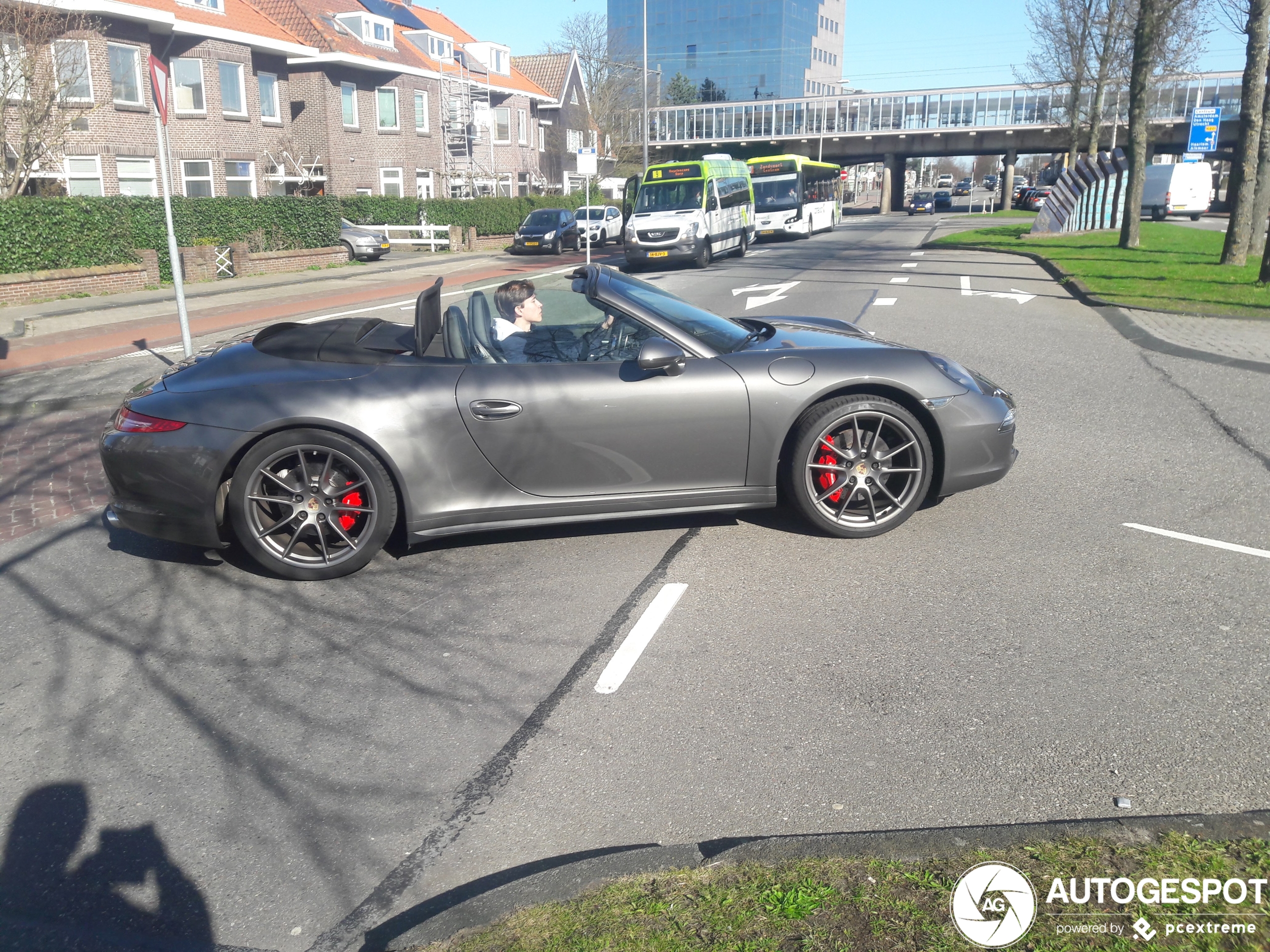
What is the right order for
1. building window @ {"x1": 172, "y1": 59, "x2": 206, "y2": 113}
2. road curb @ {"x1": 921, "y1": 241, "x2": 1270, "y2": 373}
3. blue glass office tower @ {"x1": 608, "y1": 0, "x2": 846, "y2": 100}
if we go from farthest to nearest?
blue glass office tower @ {"x1": 608, "y1": 0, "x2": 846, "y2": 100}, building window @ {"x1": 172, "y1": 59, "x2": 206, "y2": 113}, road curb @ {"x1": 921, "y1": 241, "x2": 1270, "y2": 373}

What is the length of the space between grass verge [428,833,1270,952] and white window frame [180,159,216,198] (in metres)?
34.3

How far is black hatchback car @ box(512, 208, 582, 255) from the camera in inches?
1324

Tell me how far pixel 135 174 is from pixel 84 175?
1735 millimetres

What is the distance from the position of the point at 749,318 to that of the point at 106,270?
17702mm

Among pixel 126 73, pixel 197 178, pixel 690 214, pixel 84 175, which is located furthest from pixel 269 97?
pixel 690 214

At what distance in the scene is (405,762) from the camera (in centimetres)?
337

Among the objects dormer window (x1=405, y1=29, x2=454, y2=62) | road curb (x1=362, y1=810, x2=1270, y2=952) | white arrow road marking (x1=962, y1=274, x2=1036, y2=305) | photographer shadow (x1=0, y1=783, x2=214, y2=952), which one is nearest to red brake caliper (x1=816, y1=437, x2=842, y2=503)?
A: road curb (x1=362, y1=810, x2=1270, y2=952)

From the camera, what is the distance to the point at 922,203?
7600 centimetres

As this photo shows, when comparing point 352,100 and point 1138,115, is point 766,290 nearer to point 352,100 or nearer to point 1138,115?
point 1138,115

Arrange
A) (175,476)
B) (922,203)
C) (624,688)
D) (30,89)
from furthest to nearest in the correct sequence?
(922,203) < (30,89) < (175,476) < (624,688)

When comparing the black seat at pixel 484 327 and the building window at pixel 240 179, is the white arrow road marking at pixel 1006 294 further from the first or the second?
the building window at pixel 240 179

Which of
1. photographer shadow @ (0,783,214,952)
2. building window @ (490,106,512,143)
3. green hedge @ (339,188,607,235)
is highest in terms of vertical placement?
building window @ (490,106,512,143)

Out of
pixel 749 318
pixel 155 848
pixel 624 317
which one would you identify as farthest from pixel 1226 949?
pixel 749 318

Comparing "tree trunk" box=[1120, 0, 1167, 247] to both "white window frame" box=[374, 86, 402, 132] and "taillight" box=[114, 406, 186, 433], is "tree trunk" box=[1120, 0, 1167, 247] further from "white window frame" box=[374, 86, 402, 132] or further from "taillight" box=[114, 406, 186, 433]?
"white window frame" box=[374, 86, 402, 132]
